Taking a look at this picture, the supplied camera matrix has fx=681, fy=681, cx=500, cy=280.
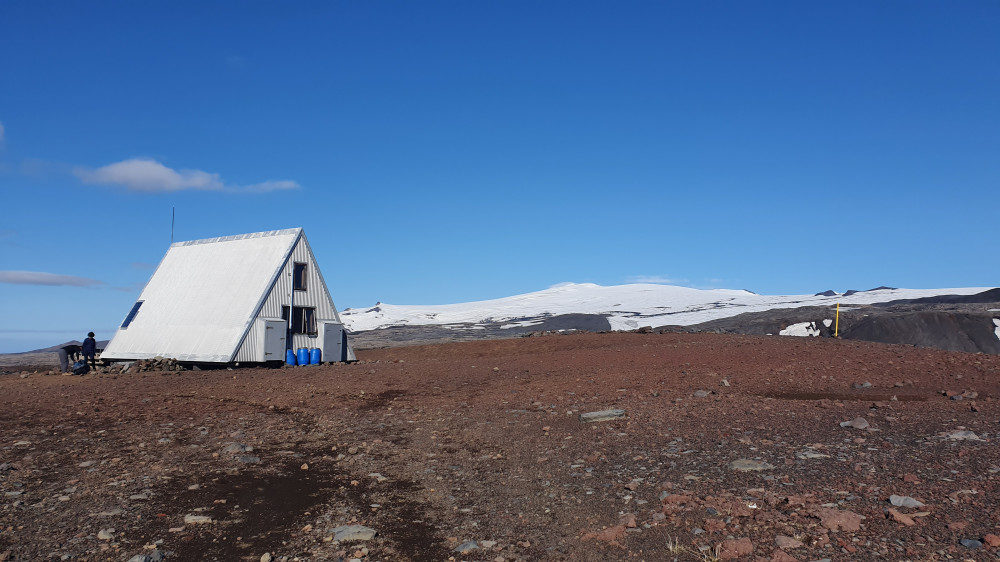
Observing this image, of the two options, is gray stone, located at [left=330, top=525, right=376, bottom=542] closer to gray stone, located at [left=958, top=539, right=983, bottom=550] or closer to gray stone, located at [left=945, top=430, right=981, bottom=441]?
gray stone, located at [left=958, top=539, right=983, bottom=550]

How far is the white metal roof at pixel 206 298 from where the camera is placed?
27594mm

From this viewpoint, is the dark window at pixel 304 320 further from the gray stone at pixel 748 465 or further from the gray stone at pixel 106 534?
the gray stone at pixel 748 465

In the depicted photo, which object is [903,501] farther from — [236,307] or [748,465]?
[236,307]

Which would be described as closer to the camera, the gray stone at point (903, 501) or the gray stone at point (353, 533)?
the gray stone at point (903, 501)

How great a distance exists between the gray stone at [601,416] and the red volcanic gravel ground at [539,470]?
0.97ft

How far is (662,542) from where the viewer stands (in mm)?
5656

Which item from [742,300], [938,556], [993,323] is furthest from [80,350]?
[742,300]

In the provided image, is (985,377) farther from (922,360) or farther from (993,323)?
(993,323)

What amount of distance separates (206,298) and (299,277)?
3979 mm

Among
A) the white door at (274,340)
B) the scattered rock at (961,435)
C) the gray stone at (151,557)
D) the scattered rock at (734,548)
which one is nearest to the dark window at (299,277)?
the white door at (274,340)

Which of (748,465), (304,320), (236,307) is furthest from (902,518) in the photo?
(304,320)

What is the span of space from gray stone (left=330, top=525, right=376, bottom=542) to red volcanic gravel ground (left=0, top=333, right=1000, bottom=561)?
35 mm

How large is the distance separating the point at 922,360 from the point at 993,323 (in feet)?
68.2

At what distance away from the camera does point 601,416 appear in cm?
1112
